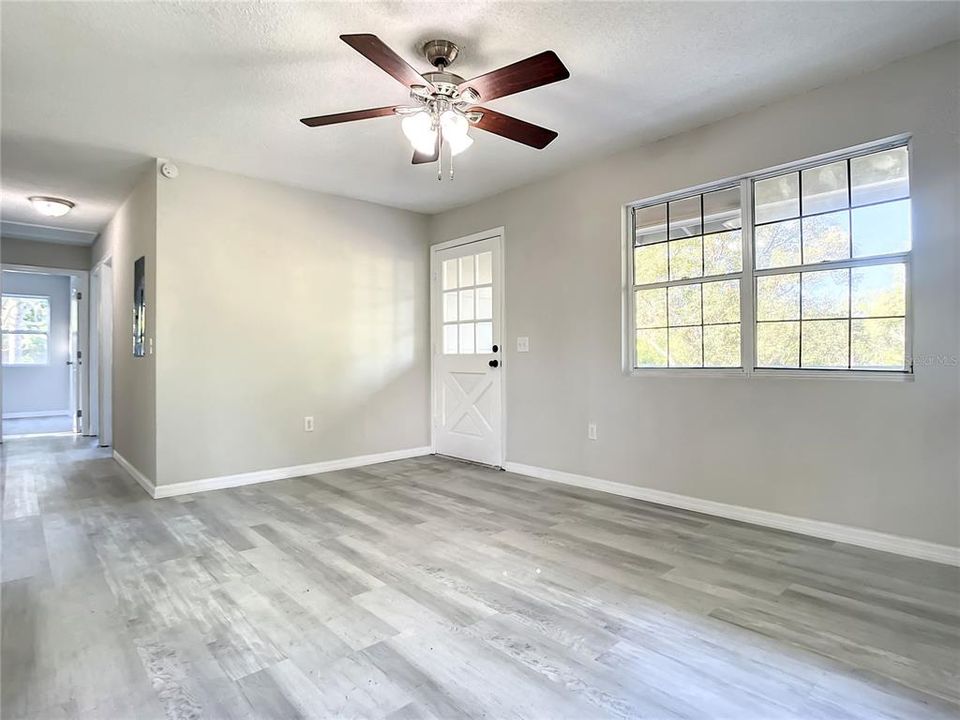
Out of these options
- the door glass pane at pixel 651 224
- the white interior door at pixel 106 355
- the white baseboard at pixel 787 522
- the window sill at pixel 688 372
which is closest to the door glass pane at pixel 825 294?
the window sill at pixel 688 372

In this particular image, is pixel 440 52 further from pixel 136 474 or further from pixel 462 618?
pixel 136 474

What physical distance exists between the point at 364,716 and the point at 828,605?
1.87 m

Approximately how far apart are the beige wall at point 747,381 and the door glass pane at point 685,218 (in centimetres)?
15

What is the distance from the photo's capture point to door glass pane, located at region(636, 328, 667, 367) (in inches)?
144

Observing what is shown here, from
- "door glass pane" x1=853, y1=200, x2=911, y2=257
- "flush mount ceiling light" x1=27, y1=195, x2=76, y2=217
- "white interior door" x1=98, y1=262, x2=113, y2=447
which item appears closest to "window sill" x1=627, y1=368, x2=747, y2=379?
"door glass pane" x1=853, y1=200, x2=911, y2=257

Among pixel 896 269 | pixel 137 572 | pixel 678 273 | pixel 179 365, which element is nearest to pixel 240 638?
pixel 137 572

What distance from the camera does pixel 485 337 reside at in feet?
16.1

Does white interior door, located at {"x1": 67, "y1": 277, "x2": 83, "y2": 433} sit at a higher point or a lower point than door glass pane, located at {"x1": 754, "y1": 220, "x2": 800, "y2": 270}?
lower

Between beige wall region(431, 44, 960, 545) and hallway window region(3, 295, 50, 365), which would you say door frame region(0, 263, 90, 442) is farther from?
beige wall region(431, 44, 960, 545)

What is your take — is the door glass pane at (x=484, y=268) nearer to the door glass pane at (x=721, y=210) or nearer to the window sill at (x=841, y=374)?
the door glass pane at (x=721, y=210)

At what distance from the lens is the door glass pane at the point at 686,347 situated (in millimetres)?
3464

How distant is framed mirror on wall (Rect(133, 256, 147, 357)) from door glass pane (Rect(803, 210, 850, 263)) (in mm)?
4779

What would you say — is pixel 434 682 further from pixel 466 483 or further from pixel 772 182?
pixel 772 182

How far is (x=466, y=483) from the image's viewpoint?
13.7 ft
